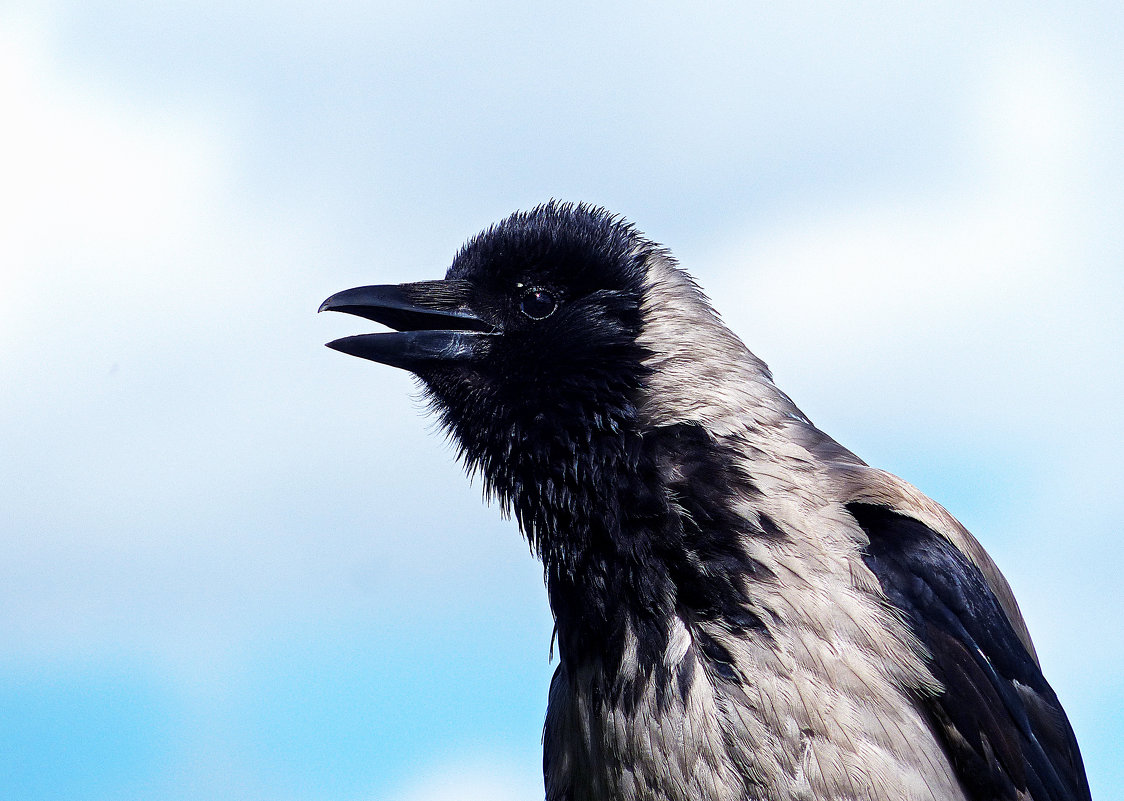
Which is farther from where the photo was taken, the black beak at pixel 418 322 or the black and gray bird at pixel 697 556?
the black beak at pixel 418 322

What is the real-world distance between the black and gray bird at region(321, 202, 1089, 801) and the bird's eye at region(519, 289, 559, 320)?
0.01m

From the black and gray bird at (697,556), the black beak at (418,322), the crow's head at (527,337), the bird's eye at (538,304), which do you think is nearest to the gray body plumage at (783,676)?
the black and gray bird at (697,556)

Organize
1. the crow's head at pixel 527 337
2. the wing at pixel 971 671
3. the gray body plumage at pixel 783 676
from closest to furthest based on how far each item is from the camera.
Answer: the gray body plumage at pixel 783 676
the wing at pixel 971 671
the crow's head at pixel 527 337

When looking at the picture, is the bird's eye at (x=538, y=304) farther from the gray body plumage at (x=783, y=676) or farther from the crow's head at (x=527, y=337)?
the gray body plumage at (x=783, y=676)

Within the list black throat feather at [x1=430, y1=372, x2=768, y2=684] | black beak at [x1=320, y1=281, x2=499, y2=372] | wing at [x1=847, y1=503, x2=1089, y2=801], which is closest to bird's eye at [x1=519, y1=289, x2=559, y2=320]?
black beak at [x1=320, y1=281, x2=499, y2=372]

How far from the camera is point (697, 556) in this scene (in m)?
3.99

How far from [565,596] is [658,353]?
1049mm

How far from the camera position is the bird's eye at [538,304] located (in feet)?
15.3

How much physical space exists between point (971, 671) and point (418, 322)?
8.80 feet

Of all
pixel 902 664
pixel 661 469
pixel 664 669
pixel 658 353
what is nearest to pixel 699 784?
pixel 664 669

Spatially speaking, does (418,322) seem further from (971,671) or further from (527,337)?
(971,671)

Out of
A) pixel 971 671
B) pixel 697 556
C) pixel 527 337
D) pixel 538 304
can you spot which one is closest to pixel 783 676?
pixel 697 556

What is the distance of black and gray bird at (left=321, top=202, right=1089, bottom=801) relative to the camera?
3742 millimetres

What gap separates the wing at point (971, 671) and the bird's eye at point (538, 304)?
4.94 feet
